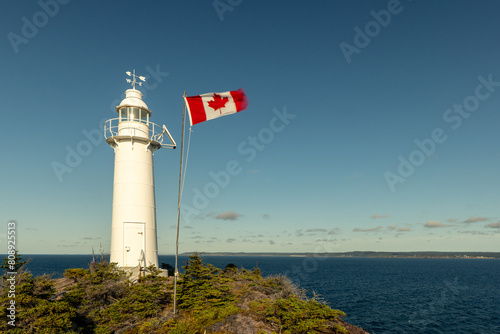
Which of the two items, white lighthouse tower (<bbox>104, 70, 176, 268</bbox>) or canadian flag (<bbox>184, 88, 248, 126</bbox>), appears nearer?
canadian flag (<bbox>184, 88, 248, 126</bbox>)

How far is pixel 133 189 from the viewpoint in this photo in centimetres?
2361

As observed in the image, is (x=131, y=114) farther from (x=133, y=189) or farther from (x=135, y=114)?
(x=133, y=189)

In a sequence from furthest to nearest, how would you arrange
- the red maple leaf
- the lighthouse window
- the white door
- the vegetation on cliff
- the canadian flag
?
the lighthouse window, the white door, the red maple leaf, the canadian flag, the vegetation on cliff

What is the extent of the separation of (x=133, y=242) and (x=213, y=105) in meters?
15.2

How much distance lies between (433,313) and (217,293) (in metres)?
39.5

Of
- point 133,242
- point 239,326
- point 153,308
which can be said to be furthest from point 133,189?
point 239,326

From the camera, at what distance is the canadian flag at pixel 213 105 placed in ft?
47.6

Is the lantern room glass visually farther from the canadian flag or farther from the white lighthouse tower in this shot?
the canadian flag

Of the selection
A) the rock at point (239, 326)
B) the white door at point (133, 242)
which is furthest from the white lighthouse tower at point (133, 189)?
the rock at point (239, 326)

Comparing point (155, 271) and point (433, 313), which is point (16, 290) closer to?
point (155, 271)

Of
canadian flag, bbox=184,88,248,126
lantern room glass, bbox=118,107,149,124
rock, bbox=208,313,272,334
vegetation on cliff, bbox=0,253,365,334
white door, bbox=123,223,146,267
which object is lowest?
rock, bbox=208,313,272,334

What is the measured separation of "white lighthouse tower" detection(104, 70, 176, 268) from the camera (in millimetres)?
23062

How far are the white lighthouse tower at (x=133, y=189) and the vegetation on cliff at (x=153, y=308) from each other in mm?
2094

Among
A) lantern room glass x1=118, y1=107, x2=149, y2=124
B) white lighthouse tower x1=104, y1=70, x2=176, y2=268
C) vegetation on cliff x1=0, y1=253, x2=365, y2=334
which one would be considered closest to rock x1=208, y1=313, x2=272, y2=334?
vegetation on cliff x1=0, y1=253, x2=365, y2=334
